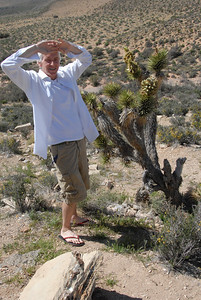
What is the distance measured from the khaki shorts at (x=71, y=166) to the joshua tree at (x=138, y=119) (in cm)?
103

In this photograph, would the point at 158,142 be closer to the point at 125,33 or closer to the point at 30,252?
the point at 30,252

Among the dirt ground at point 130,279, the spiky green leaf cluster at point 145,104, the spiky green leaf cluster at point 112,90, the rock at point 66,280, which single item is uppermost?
the spiky green leaf cluster at point 112,90

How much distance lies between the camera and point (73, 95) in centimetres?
304

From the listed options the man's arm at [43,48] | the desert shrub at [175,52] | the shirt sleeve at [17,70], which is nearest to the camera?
the shirt sleeve at [17,70]

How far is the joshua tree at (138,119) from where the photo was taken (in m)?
3.85

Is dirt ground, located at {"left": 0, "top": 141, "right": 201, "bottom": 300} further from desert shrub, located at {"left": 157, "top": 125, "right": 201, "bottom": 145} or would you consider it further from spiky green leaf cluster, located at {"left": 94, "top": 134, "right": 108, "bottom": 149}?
desert shrub, located at {"left": 157, "top": 125, "right": 201, "bottom": 145}

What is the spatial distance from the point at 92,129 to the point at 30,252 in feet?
4.91

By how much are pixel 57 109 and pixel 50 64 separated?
46cm

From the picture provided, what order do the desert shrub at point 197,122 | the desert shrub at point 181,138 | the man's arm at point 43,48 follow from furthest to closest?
the desert shrub at point 197,122 < the desert shrub at point 181,138 < the man's arm at point 43,48

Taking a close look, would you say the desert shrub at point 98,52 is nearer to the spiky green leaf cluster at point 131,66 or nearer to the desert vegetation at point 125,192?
the desert vegetation at point 125,192

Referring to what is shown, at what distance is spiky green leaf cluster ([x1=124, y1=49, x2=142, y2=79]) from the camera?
400 centimetres

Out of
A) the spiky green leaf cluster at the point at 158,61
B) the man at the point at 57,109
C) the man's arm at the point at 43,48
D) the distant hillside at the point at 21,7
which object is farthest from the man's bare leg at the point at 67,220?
the distant hillside at the point at 21,7

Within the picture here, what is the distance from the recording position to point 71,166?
3.04 meters

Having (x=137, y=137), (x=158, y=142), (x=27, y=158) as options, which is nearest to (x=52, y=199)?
(x=137, y=137)
